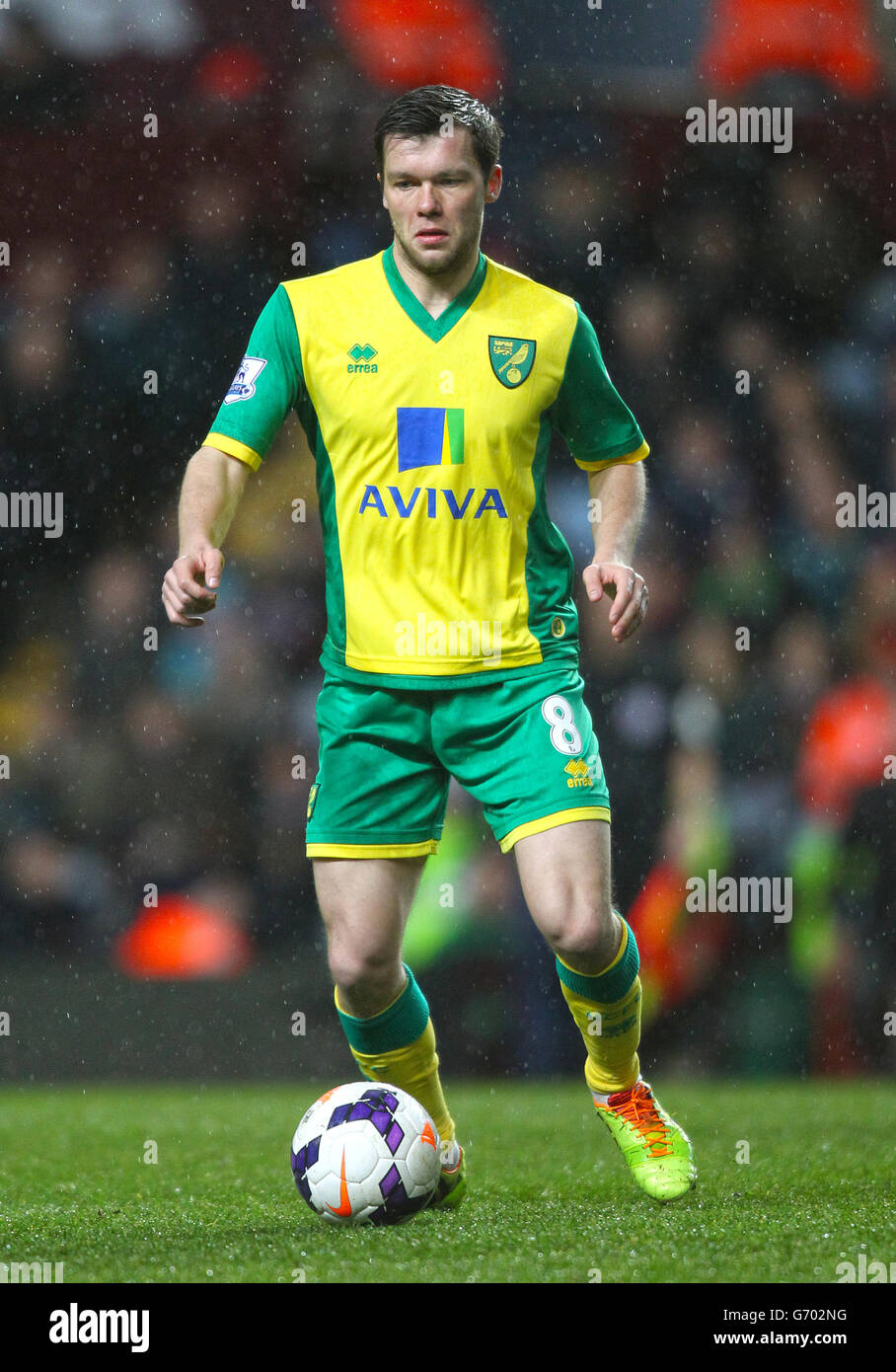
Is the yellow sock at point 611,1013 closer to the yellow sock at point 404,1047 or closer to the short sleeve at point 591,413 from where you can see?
the yellow sock at point 404,1047

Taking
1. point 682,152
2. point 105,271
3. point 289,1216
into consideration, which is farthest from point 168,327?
point 289,1216

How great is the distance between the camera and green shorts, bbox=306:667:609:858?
11.3 ft

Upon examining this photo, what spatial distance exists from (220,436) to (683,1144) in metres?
1.82

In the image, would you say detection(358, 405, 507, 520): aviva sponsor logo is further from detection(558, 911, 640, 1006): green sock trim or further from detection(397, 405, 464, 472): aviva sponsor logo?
detection(558, 911, 640, 1006): green sock trim

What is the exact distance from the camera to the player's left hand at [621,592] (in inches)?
129

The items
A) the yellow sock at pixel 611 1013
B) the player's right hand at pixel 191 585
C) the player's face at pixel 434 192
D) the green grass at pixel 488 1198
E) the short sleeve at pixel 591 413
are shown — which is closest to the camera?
the green grass at pixel 488 1198

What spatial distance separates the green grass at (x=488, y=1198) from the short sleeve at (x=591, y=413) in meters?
1.63

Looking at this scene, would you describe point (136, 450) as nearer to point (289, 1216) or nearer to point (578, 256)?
point (578, 256)

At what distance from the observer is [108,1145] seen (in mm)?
4766

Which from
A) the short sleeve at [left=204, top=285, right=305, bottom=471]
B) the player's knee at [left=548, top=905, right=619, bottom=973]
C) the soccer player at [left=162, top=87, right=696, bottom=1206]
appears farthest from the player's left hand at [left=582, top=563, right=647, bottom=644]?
the short sleeve at [left=204, top=285, right=305, bottom=471]

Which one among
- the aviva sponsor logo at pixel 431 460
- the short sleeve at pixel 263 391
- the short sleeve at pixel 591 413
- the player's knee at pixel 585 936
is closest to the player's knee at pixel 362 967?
the player's knee at pixel 585 936

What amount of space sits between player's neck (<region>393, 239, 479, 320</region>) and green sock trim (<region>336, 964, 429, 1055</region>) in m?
1.41

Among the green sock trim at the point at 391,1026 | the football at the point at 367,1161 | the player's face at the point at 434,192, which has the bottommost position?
the football at the point at 367,1161

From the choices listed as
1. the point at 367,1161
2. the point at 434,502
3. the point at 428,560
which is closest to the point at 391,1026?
the point at 367,1161
